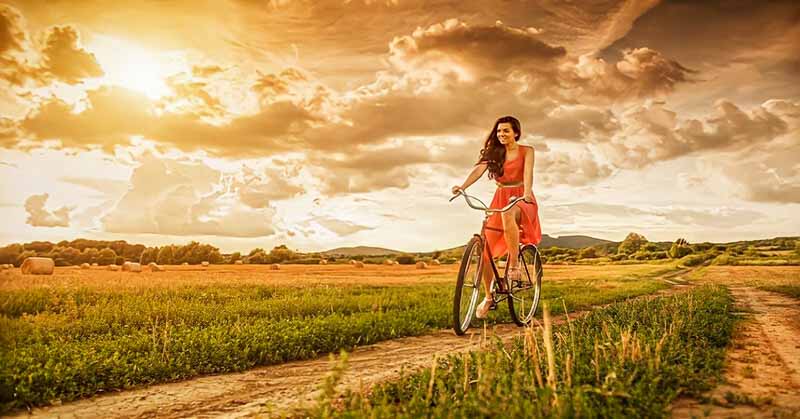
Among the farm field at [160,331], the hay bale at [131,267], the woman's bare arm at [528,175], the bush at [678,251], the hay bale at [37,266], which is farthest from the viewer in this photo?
the hay bale at [131,267]

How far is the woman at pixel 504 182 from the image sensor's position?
8.14 metres

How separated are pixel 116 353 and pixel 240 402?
198 centimetres

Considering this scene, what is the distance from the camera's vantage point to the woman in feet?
26.7

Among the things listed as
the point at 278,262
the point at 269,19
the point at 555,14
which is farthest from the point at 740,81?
the point at 278,262

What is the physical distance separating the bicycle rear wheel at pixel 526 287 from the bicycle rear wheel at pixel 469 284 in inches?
31.3

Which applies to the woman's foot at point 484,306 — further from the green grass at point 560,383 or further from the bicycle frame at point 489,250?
the green grass at point 560,383

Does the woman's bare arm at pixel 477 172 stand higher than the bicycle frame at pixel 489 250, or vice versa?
the woman's bare arm at pixel 477 172

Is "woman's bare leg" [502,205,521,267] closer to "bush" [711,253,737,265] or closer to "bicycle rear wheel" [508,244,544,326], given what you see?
"bicycle rear wheel" [508,244,544,326]

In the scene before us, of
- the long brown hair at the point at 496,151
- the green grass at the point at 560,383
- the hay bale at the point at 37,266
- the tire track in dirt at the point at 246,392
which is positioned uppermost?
the long brown hair at the point at 496,151

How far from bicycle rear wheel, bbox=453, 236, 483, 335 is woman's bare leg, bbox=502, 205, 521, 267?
0.43 metres

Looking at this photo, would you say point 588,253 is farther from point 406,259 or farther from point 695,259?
point 406,259

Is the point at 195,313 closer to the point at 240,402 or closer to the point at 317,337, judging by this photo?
the point at 317,337

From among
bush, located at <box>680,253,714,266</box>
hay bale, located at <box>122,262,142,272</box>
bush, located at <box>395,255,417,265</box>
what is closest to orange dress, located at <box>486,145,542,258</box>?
bush, located at <box>680,253,714,266</box>

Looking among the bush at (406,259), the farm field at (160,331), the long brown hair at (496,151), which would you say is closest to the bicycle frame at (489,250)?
the long brown hair at (496,151)
